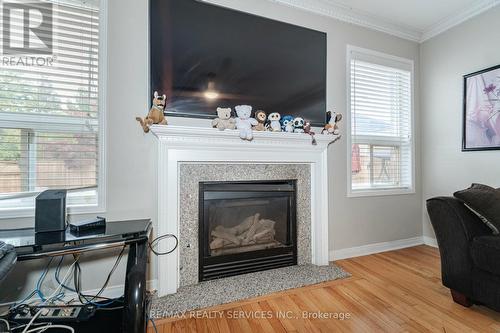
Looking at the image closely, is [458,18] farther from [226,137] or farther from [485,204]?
[226,137]

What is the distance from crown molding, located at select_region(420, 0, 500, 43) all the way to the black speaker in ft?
12.7

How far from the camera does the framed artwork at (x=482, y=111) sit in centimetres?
223

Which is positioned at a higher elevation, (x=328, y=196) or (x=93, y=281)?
(x=328, y=196)

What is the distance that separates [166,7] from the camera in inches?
72.2

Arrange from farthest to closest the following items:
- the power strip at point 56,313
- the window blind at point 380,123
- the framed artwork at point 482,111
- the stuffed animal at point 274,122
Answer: the window blind at point 380,123
the framed artwork at point 482,111
the stuffed animal at point 274,122
the power strip at point 56,313

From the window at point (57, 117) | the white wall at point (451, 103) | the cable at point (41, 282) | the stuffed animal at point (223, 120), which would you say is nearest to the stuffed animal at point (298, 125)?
the stuffed animal at point (223, 120)

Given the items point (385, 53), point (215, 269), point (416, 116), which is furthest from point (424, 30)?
point (215, 269)

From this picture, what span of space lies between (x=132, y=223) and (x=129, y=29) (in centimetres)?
143

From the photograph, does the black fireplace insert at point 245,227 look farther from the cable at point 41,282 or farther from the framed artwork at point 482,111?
the framed artwork at point 482,111

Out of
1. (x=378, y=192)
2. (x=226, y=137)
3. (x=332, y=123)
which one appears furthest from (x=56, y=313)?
(x=378, y=192)

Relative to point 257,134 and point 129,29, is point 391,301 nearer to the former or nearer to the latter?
point 257,134

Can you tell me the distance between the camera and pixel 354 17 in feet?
8.12

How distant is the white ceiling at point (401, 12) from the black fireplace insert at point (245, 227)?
179 centimetres

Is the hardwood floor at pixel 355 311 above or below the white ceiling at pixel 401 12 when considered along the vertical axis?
below
